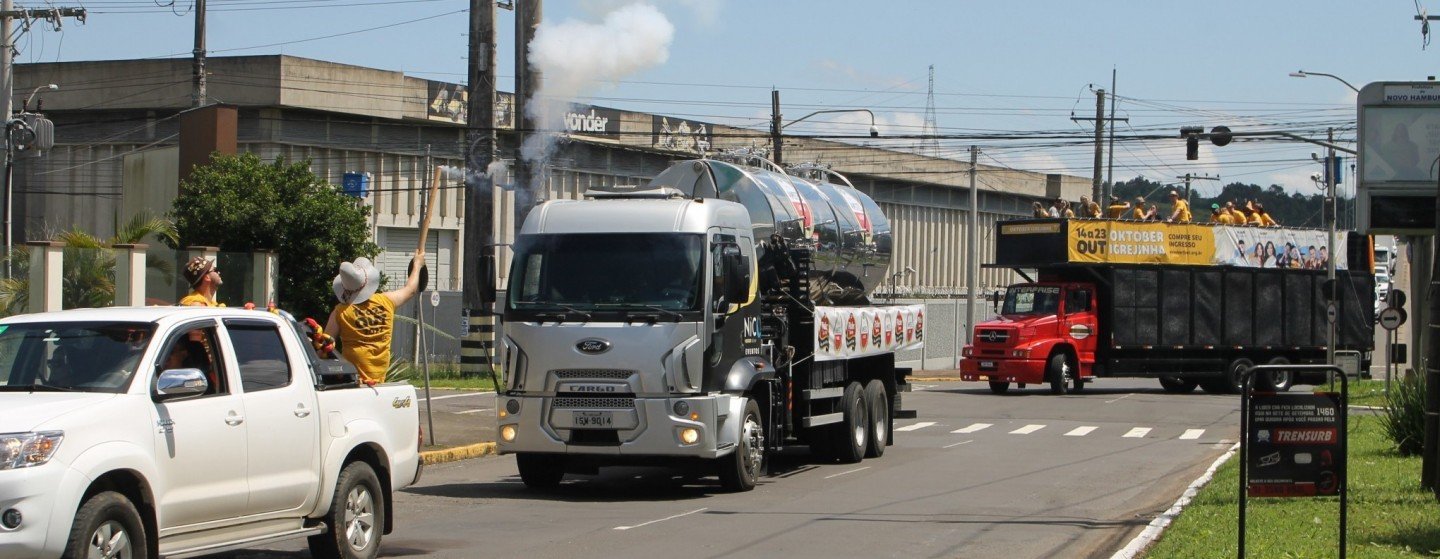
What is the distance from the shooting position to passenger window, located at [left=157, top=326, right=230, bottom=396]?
8812 mm

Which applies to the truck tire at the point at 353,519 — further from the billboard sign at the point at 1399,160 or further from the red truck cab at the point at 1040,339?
the red truck cab at the point at 1040,339

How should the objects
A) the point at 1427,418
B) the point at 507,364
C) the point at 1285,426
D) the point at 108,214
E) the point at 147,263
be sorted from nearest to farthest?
the point at 1285,426, the point at 1427,418, the point at 507,364, the point at 147,263, the point at 108,214

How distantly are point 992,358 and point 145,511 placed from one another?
96.0 ft

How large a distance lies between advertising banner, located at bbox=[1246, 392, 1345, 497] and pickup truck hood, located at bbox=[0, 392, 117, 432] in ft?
21.6

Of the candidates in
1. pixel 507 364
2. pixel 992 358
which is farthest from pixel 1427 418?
pixel 992 358

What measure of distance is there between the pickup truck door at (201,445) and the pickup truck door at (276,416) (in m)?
0.12

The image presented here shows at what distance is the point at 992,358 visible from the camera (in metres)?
35.8

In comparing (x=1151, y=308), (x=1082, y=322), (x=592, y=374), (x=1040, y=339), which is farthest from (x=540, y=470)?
(x=1151, y=308)

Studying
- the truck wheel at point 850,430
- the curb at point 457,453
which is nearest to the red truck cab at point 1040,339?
the truck wheel at point 850,430

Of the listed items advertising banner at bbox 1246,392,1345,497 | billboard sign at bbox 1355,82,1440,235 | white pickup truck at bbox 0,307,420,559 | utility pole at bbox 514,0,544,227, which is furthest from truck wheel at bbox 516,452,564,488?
utility pole at bbox 514,0,544,227

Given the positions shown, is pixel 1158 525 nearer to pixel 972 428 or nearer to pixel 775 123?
pixel 972 428

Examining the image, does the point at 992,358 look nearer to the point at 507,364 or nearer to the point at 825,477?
the point at 825,477

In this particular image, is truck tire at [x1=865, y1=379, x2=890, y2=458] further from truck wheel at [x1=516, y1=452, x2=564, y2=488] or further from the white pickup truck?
the white pickup truck

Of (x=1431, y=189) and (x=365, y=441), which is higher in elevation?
(x=1431, y=189)
